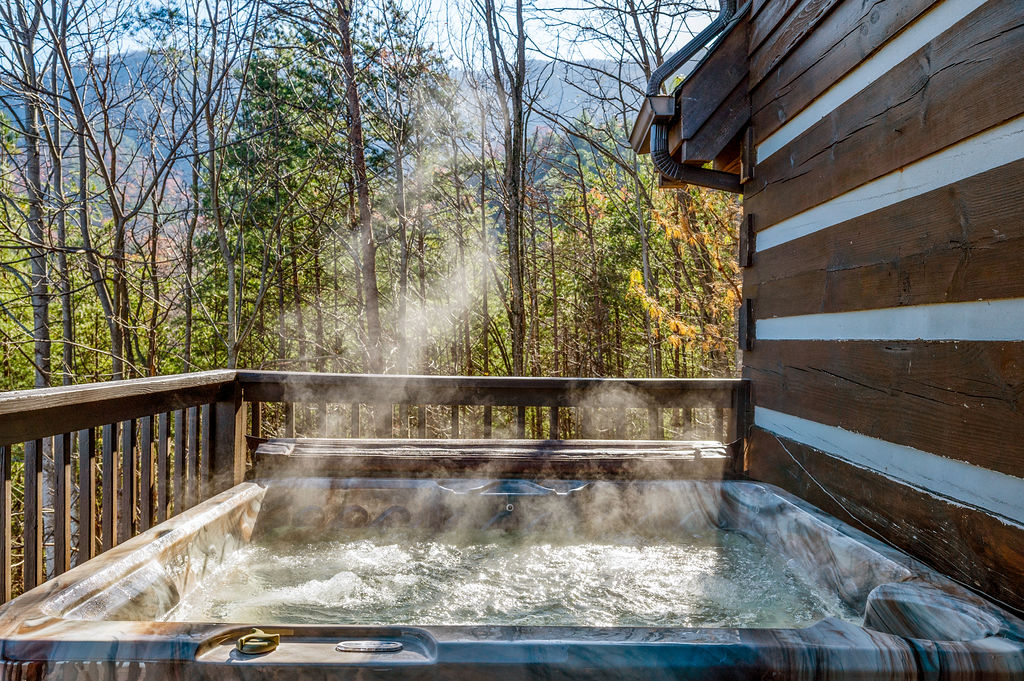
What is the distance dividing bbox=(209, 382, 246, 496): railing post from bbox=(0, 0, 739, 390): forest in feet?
7.81

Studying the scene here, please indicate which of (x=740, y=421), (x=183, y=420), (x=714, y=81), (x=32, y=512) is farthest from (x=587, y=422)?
(x=32, y=512)

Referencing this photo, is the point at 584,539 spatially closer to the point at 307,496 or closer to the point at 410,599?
the point at 410,599

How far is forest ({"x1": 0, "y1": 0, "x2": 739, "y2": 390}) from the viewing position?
5699 millimetres

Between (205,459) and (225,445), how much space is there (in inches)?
3.7

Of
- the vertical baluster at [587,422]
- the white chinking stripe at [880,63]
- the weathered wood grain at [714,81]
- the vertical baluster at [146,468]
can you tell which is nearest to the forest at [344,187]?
the vertical baluster at [587,422]

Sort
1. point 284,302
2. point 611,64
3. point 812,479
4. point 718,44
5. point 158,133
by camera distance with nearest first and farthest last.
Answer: point 812,479
point 718,44
point 158,133
point 611,64
point 284,302

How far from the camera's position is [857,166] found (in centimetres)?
191

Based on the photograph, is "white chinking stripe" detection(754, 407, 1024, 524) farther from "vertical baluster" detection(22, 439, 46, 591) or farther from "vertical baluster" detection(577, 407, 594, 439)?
"vertical baluster" detection(22, 439, 46, 591)

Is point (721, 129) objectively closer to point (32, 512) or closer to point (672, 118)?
point (672, 118)

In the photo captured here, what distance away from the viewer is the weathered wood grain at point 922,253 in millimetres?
1315

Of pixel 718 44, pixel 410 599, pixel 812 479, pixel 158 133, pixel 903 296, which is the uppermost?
pixel 158 133

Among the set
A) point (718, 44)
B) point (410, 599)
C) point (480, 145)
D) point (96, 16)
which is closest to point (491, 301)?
point (480, 145)

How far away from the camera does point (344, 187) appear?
804cm

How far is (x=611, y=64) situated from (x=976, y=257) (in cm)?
674
